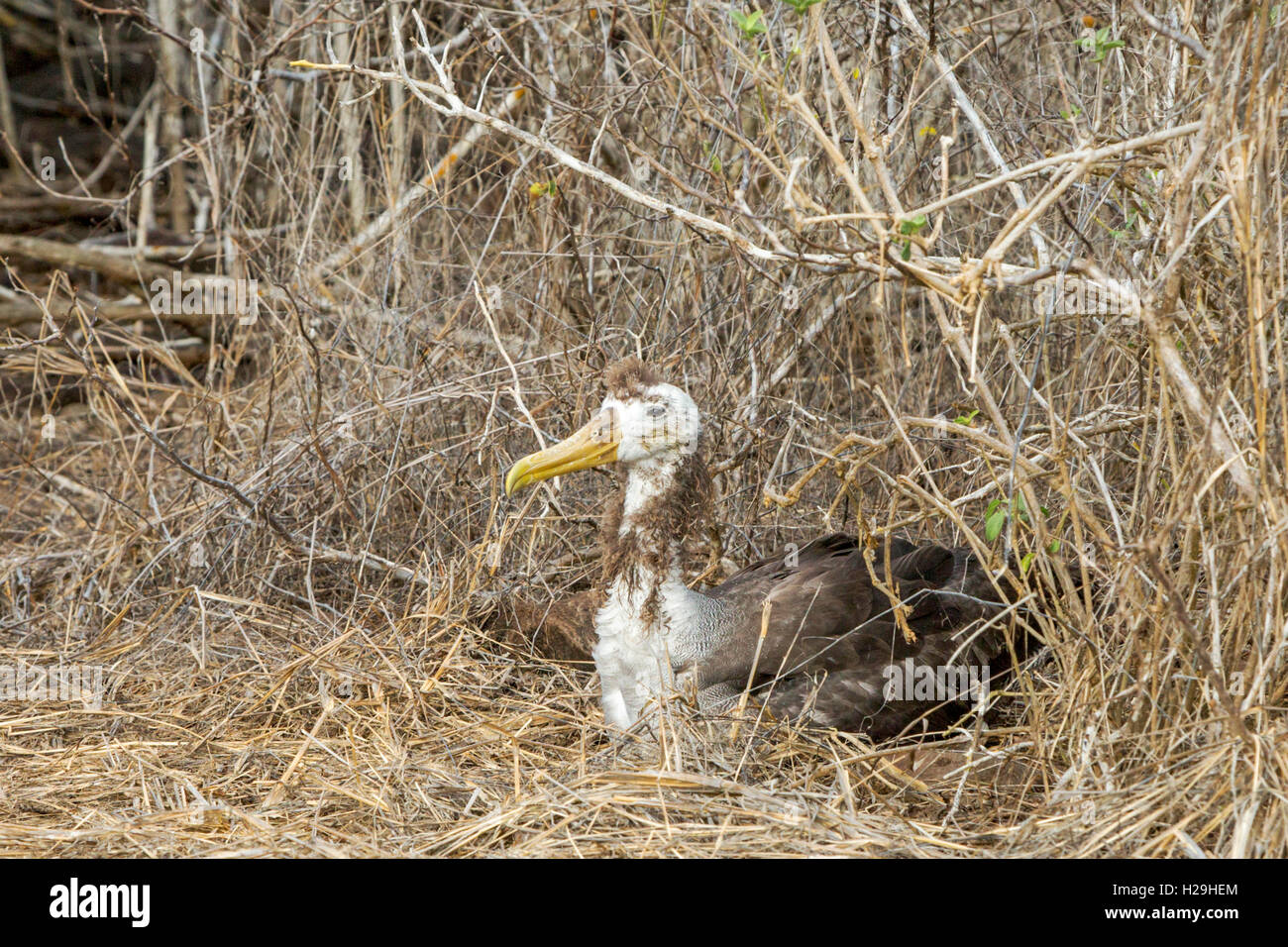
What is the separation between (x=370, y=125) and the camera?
6578 mm

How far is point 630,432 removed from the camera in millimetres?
3959

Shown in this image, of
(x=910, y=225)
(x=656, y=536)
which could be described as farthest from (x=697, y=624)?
(x=910, y=225)

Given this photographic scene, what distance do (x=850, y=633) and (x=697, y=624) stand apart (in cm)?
47

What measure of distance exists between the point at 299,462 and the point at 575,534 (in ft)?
3.65

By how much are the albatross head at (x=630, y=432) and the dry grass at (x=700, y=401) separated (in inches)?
16.6

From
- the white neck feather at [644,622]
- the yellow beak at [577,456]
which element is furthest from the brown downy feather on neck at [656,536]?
the yellow beak at [577,456]

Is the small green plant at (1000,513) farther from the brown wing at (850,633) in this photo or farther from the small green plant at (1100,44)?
the small green plant at (1100,44)

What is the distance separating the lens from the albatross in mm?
3949

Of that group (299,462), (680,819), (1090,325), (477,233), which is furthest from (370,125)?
(680,819)

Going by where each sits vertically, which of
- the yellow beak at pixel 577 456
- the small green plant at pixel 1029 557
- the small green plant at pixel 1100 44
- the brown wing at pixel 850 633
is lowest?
the brown wing at pixel 850 633

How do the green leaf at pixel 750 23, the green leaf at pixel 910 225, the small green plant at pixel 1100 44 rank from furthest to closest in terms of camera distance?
the small green plant at pixel 1100 44 < the green leaf at pixel 750 23 < the green leaf at pixel 910 225

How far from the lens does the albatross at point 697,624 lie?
13.0ft

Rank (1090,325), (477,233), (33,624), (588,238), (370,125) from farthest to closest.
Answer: (370,125) → (477,233) → (588,238) → (33,624) → (1090,325)

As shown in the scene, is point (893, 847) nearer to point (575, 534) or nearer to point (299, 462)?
point (575, 534)
